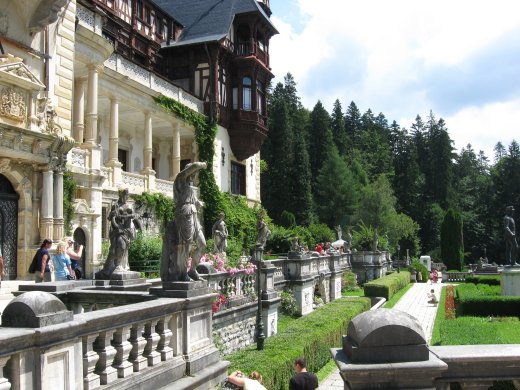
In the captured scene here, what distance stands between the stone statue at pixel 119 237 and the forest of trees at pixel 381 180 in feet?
148

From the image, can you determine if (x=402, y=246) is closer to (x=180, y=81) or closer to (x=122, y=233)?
(x=180, y=81)

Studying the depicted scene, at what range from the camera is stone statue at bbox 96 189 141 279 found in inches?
376

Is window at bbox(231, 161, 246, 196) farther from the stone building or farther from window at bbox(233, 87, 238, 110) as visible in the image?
window at bbox(233, 87, 238, 110)

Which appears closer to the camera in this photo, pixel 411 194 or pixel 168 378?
pixel 168 378

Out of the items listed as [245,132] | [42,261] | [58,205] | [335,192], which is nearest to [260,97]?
[245,132]

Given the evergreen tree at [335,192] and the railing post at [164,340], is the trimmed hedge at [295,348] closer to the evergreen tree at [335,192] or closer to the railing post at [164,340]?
the railing post at [164,340]

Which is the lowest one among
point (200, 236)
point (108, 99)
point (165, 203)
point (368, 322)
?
point (368, 322)

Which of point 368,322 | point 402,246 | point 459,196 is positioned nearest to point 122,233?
Result: point 368,322

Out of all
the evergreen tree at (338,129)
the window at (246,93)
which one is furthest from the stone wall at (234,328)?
the evergreen tree at (338,129)

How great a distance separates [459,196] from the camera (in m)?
84.1

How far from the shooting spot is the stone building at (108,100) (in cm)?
1648

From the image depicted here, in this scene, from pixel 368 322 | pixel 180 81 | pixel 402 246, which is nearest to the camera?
pixel 368 322

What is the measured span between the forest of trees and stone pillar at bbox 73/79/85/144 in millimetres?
30766

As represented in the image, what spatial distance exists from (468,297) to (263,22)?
24870mm
